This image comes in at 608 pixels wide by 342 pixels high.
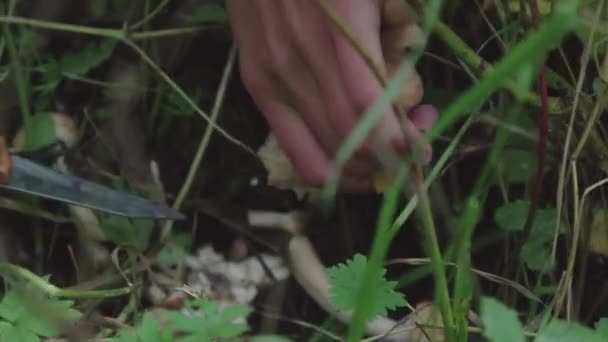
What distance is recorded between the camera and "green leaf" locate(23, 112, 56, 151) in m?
0.99

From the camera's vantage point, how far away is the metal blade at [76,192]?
859 millimetres

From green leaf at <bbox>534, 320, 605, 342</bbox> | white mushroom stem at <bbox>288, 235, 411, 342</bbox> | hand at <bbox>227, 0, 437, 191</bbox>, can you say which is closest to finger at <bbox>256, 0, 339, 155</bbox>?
hand at <bbox>227, 0, 437, 191</bbox>

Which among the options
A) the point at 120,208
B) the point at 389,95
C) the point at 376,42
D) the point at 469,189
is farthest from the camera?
the point at 469,189

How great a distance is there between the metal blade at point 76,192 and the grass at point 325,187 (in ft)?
0.20

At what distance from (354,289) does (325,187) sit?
27cm

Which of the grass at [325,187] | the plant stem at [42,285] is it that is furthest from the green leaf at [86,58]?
the plant stem at [42,285]

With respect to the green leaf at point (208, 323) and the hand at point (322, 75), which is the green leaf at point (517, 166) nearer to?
the hand at point (322, 75)

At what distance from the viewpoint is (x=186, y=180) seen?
1.01 m

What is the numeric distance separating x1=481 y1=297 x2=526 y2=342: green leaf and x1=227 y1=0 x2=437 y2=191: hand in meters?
0.32

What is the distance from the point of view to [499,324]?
16.2 inches

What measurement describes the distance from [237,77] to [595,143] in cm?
41

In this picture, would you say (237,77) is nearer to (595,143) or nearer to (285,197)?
(285,197)

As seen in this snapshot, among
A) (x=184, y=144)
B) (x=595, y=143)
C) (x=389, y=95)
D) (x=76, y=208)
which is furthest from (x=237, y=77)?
(x=389, y=95)

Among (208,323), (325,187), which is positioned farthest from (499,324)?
(325,187)
